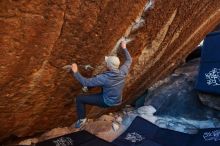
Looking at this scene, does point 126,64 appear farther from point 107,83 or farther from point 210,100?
point 210,100

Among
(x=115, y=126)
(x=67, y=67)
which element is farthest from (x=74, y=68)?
(x=115, y=126)

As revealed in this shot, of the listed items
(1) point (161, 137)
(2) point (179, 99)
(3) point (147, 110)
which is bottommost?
(1) point (161, 137)

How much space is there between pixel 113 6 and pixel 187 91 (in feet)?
11.8

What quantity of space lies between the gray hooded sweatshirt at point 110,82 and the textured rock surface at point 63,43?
242 millimetres

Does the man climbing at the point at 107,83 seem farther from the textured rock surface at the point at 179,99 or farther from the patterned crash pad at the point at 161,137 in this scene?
the textured rock surface at the point at 179,99

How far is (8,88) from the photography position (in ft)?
13.6

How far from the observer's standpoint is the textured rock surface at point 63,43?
3488 mm

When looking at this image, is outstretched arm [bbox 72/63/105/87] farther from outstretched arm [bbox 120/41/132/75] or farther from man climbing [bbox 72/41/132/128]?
outstretched arm [bbox 120/41/132/75]

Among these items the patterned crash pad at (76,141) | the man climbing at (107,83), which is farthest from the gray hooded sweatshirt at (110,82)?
the patterned crash pad at (76,141)

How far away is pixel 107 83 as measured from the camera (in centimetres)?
466

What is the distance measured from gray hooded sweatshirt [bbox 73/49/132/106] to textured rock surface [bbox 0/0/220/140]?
9.5 inches

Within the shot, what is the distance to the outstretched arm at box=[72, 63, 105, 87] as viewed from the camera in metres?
4.42

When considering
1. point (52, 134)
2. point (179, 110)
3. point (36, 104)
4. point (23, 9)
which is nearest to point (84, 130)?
point (52, 134)

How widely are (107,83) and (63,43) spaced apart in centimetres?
95
